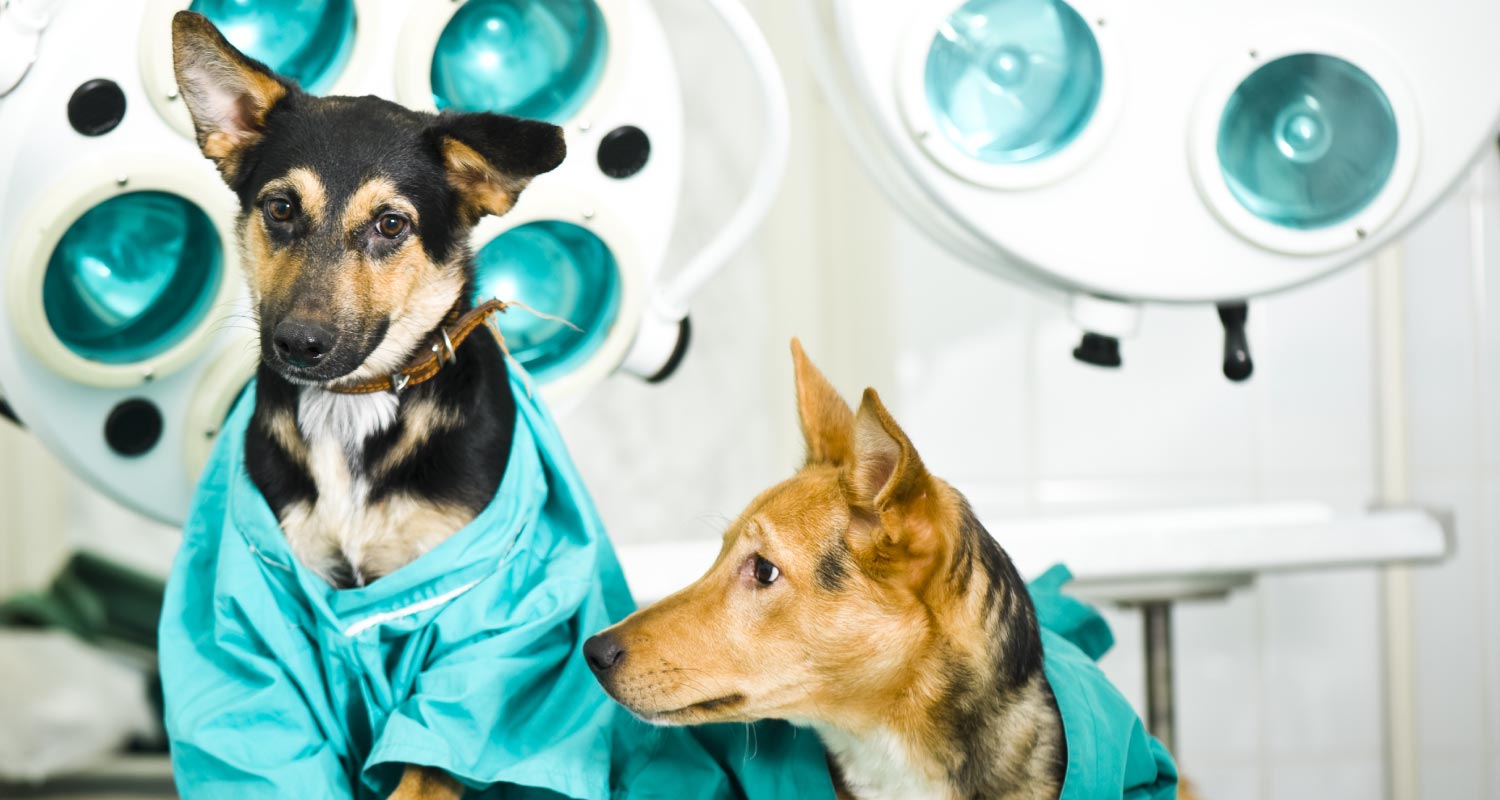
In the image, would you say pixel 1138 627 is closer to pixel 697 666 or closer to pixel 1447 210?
pixel 1447 210

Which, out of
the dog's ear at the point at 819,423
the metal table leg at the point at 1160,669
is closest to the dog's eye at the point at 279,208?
the dog's ear at the point at 819,423

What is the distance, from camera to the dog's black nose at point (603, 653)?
39.5 inches

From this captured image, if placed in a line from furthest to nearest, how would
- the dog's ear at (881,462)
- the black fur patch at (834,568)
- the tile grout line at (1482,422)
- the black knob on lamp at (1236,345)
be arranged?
the tile grout line at (1482,422) < the black knob on lamp at (1236,345) < the black fur patch at (834,568) < the dog's ear at (881,462)

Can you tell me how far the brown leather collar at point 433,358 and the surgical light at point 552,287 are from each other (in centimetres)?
25

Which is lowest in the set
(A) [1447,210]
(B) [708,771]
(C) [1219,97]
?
(B) [708,771]

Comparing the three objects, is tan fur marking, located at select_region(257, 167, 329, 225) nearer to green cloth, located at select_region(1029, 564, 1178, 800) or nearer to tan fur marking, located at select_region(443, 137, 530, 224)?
tan fur marking, located at select_region(443, 137, 530, 224)

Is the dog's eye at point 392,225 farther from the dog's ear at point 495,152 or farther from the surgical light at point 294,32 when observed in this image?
the surgical light at point 294,32

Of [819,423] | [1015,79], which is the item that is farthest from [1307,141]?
[819,423]

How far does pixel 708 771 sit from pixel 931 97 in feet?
2.39

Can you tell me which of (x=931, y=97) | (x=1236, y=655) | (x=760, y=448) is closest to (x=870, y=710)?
(x=931, y=97)

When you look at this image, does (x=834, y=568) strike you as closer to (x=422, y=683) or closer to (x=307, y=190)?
(x=422, y=683)

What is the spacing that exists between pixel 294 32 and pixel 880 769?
922mm

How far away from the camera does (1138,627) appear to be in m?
2.46

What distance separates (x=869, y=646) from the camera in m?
1.02
